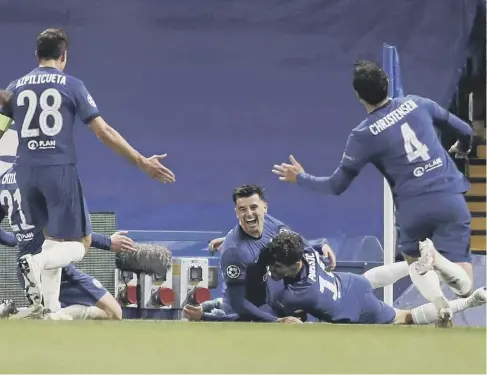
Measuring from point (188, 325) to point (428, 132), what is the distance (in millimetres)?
1786

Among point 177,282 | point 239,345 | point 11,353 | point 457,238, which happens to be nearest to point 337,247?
point 177,282

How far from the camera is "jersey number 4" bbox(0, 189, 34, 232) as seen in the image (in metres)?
5.39

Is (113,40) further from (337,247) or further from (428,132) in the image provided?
(428,132)

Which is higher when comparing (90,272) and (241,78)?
(241,78)

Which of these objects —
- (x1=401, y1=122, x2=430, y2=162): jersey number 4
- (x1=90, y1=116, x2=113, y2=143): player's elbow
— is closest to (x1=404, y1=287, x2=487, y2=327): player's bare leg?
(x1=401, y1=122, x2=430, y2=162): jersey number 4

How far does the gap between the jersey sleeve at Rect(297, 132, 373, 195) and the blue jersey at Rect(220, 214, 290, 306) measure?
0.58 metres

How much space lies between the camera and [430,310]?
5305 mm

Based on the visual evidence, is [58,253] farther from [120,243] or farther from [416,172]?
[416,172]

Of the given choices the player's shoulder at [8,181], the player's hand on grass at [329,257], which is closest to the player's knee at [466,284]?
the player's hand on grass at [329,257]

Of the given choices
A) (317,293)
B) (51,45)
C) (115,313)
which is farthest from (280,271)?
(51,45)

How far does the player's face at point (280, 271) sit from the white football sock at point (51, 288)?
122cm

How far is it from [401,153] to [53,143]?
1.91 metres

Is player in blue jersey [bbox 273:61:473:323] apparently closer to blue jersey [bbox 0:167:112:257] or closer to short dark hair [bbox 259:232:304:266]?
short dark hair [bbox 259:232:304:266]

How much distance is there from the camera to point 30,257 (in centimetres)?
464
